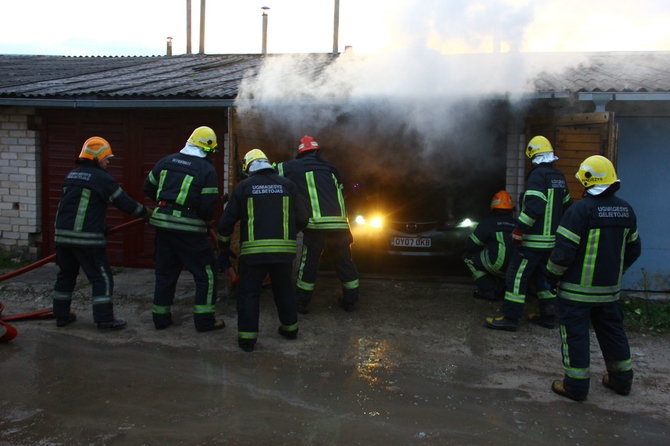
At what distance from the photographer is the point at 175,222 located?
5.63 m

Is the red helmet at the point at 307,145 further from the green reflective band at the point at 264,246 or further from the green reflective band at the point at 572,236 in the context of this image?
the green reflective band at the point at 572,236

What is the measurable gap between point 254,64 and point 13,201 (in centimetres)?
485

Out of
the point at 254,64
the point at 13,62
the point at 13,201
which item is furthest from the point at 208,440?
the point at 13,62

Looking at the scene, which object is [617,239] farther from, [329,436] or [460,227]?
[460,227]

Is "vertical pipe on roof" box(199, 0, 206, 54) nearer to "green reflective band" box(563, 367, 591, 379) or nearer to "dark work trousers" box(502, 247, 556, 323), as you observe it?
"dark work trousers" box(502, 247, 556, 323)

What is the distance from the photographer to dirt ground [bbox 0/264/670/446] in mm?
3828

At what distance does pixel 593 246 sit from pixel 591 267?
0.15 m

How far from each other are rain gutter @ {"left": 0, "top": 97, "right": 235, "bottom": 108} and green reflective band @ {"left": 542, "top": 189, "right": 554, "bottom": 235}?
3.82 m

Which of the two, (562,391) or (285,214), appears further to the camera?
(285,214)

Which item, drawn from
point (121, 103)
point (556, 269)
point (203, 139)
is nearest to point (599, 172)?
point (556, 269)

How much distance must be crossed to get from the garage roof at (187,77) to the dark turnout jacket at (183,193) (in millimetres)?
1836

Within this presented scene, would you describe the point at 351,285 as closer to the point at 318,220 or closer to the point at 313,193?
the point at 318,220

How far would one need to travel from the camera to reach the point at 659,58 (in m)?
9.44

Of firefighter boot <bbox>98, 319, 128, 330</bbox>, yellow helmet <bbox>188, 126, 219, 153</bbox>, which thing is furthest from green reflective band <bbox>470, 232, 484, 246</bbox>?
firefighter boot <bbox>98, 319, 128, 330</bbox>
